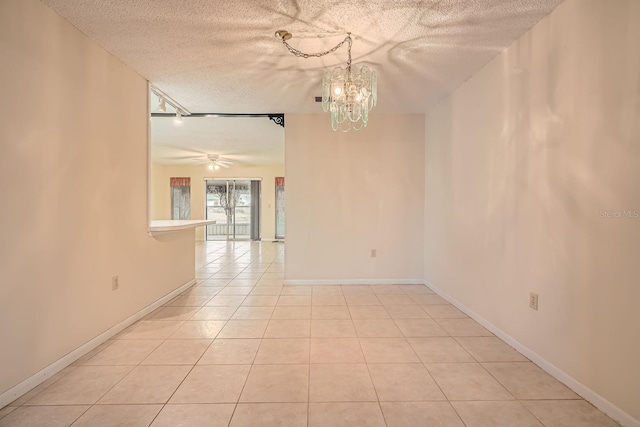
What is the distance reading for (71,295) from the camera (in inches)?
80.0

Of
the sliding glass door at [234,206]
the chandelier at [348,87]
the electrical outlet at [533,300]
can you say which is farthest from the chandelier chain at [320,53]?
the sliding glass door at [234,206]

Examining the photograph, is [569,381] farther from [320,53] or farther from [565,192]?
[320,53]

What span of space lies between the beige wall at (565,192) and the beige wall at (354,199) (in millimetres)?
1180

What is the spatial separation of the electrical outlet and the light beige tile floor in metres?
0.38

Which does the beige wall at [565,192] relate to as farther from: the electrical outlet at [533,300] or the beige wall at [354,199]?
the beige wall at [354,199]

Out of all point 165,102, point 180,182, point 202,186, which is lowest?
point 202,186

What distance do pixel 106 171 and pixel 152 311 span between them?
147 centimetres

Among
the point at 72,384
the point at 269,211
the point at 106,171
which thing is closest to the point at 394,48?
the point at 106,171

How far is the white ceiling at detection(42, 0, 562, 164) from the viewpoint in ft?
6.14

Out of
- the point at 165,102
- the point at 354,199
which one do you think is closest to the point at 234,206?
the point at 165,102

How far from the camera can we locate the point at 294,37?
7.23 ft

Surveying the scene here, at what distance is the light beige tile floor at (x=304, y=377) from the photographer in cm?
150

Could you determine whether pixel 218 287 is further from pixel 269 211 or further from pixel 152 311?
pixel 269 211

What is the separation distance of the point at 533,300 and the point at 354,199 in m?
2.35
